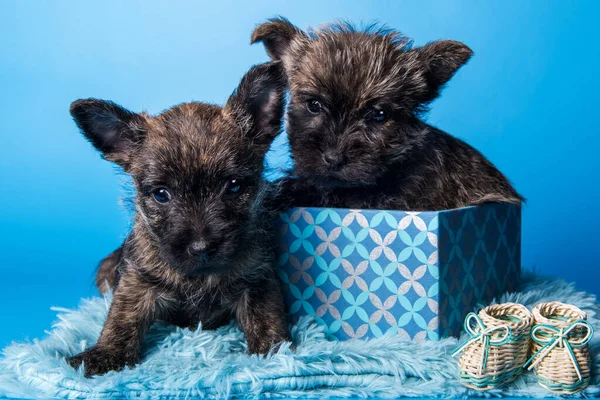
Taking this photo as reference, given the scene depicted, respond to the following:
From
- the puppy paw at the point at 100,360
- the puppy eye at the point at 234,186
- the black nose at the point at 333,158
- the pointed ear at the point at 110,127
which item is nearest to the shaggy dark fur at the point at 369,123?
the black nose at the point at 333,158

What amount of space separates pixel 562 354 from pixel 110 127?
2.45 meters

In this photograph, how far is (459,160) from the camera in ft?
14.4

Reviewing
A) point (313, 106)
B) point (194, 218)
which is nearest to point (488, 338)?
point (194, 218)

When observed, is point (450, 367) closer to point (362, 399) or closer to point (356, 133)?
point (362, 399)

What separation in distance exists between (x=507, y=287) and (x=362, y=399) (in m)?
1.62

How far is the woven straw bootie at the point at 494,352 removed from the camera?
322 centimetres

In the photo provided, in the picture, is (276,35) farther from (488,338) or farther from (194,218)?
(488,338)

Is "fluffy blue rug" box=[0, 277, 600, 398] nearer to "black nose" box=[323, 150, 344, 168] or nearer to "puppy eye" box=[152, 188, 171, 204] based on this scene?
"puppy eye" box=[152, 188, 171, 204]

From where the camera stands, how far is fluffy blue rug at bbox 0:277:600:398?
10.8 ft

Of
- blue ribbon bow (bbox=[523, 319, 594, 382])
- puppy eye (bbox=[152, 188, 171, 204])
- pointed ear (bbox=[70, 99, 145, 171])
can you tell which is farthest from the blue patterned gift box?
pointed ear (bbox=[70, 99, 145, 171])

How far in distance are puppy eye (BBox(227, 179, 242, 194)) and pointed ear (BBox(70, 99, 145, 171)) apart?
54 cm

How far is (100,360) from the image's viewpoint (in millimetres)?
3455

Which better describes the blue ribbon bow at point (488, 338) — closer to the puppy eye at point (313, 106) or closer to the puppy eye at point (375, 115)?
the puppy eye at point (375, 115)

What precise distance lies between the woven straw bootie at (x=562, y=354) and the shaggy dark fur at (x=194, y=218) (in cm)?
125
